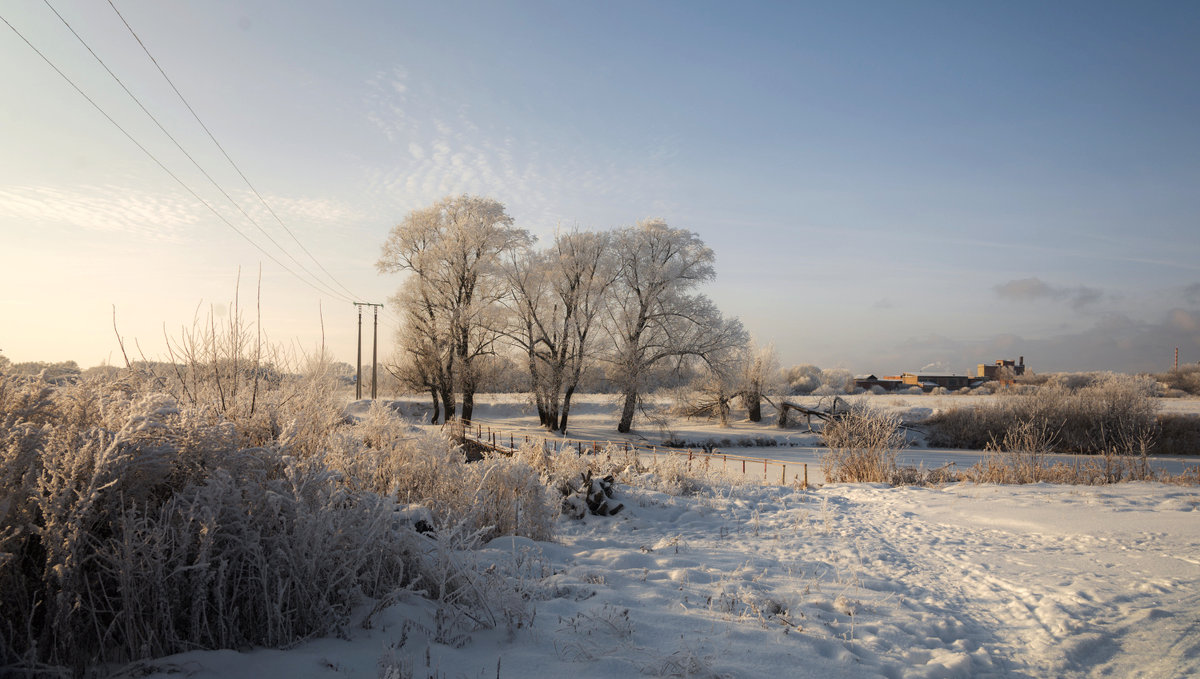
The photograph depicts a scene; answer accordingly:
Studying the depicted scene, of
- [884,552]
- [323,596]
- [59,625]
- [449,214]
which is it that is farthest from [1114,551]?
[449,214]

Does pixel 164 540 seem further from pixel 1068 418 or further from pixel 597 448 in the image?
pixel 1068 418

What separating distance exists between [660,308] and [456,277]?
32.6 ft

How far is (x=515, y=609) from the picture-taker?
306cm

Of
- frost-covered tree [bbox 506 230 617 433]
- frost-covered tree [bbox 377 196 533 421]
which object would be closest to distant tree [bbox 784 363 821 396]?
frost-covered tree [bbox 506 230 617 433]

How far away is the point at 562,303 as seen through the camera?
2816 cm

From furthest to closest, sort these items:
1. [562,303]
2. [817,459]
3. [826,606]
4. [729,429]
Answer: [729,429], [562,303], [817,459], [826,606]

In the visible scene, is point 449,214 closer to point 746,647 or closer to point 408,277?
point 408,277

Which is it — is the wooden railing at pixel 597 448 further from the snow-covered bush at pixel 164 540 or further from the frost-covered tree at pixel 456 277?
the snow-covered bush at pixel 164 540

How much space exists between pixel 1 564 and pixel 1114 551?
7982 millimetres

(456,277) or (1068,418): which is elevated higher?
(456,277)

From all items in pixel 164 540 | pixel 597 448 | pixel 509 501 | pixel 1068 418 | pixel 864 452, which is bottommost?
pixel 597 448

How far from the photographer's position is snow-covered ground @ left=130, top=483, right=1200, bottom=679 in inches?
107

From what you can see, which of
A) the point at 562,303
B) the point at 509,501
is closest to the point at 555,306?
the point at 562,303

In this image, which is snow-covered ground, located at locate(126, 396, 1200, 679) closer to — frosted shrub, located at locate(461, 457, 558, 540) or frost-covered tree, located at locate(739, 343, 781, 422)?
frosted shrub, located at locate(461, 457, 558, 540)
